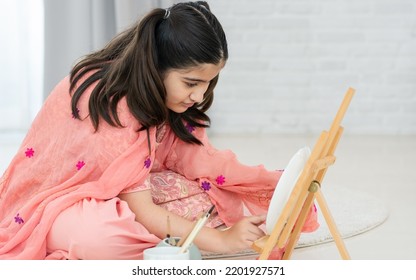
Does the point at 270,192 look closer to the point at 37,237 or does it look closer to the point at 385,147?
the point at 37,237

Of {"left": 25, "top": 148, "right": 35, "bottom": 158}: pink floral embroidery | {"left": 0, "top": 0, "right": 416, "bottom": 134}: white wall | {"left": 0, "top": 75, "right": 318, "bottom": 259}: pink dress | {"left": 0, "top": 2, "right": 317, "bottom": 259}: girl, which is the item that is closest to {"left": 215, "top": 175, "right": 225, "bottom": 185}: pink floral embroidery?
{"left": 0, "top": 75, "right": 318, "bottom": 259}: pink dress

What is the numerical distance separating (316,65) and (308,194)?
2162 mm

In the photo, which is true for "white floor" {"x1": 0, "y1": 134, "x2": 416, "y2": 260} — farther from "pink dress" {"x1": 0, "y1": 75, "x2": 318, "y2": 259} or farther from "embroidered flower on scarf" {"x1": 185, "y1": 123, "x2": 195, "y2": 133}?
"embroidered flower on scarf" {"x1": 185, "y1": 123, "x2": 195, "y2": 133}

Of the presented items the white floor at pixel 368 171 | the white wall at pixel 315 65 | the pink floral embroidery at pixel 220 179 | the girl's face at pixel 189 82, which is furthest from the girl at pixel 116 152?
the white wall at pixel 315 65

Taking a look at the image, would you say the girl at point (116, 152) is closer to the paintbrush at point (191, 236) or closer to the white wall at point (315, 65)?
the paintbrush at point (191, 236)

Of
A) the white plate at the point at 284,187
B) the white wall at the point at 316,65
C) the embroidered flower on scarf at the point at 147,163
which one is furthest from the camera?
the white wall at the point at 316,65

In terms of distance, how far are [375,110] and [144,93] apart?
7.15 feet

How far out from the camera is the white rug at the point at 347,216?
2008mm

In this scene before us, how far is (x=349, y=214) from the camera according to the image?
228 cm

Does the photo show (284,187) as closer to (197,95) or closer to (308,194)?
(308,194)

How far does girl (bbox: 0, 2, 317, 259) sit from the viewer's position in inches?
66.1

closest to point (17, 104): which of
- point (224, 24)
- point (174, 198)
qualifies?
point (224, 24)

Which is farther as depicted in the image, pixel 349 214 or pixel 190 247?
pixel 349 214

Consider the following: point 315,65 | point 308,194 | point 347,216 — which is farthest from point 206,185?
point 315,65
